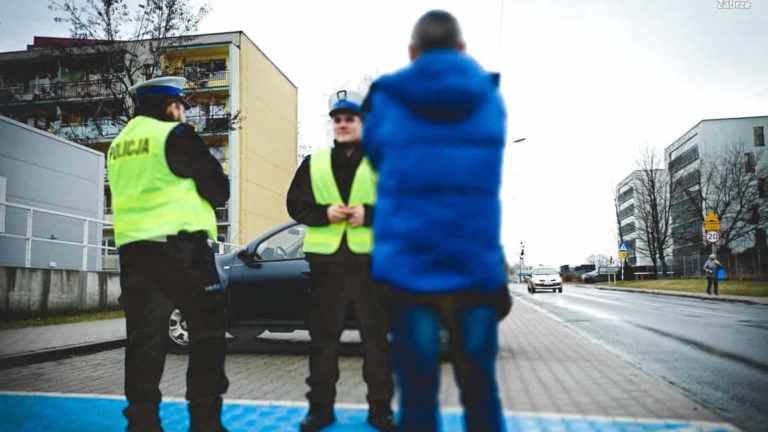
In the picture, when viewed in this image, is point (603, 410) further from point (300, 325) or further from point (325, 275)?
point (300, 325)

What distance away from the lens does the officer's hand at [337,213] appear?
336 cm

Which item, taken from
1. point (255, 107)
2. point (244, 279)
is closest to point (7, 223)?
point (244, 279)

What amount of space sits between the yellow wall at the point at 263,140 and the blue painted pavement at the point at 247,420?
3315 centimetres

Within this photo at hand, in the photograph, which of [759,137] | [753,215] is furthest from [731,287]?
[759,137]

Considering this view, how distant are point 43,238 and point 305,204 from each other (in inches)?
452

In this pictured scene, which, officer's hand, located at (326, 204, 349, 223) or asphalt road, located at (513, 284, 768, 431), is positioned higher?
officer's hand, located at (326, 204, 349, 223)

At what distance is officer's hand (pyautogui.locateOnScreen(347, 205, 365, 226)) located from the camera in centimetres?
336

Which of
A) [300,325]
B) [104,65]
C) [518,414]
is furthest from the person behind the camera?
[104,65]

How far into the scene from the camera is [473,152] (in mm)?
1892

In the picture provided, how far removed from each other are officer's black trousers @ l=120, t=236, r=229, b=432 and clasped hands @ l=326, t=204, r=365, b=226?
0.73m

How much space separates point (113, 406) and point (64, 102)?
20104 millimetres

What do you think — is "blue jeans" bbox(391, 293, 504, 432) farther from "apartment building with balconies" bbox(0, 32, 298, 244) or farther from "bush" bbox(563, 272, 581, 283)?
"bush" bbox(563, 272, 581, 283)

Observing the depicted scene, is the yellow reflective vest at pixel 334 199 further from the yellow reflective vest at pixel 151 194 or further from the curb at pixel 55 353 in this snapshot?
the curb at pixel 55 353

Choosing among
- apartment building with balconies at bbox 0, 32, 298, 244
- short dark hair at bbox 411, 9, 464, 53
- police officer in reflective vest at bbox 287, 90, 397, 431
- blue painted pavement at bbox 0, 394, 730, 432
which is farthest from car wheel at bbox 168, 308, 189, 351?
apartment building with balconies at bbox 0, 32, 298, 244
